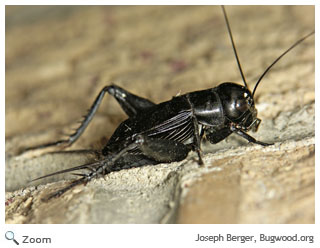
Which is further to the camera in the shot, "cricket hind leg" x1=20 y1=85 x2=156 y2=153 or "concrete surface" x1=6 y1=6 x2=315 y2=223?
"cricket hind leg" x1=20 y1=85 x2=156 y2=153

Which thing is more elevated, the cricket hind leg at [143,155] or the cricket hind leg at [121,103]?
the cricket hind leg at [121,103]
